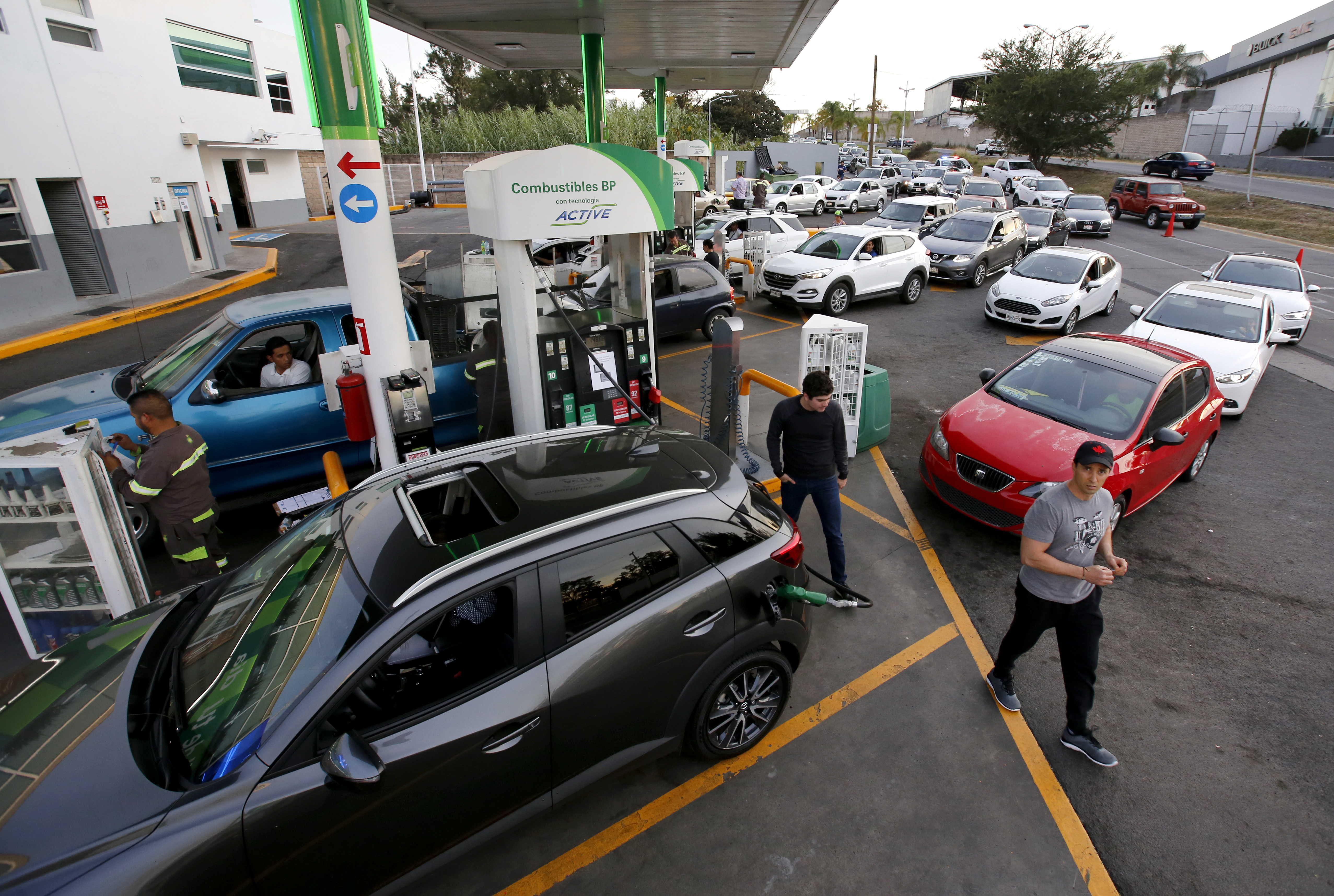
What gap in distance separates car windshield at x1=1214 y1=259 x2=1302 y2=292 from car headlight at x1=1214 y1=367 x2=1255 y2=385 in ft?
14.6

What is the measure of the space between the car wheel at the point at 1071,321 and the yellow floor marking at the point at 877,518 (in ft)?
27.4

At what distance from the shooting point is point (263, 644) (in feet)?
9.59

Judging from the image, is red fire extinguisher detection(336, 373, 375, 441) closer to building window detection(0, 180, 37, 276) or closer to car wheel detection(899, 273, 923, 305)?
car wheel detection(899, 273, 923, 305)

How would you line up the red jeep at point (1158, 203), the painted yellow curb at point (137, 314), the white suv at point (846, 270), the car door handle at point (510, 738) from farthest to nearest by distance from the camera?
the red jeep at point (1158, 203), the white suv at point (846, 270), the painted yellow curb at point (137, 314), the car door handle at point (510, 738)

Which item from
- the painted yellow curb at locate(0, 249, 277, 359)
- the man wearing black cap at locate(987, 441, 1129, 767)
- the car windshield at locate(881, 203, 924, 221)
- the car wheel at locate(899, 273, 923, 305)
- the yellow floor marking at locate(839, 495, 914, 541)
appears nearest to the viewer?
the man wearing black cap at locate(987, 441, 1129, 767)

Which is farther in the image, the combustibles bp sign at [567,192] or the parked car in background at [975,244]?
the parked car in background at [975,244]

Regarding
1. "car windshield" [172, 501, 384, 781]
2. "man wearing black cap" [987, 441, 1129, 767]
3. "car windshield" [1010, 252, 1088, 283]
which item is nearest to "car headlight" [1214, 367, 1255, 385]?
"car windshield" [1010, 252, 1088, 283]

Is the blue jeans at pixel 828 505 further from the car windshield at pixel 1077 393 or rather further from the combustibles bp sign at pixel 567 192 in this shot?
the combustibles bp sign at pixel 567 192

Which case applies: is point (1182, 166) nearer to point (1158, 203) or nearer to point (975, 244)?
point (1158, 203)

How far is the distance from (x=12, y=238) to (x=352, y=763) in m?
16.6

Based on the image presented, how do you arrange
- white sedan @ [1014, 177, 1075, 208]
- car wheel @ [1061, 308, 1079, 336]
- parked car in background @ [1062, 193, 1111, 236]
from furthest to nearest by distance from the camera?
white sedan @ [1014, 177, 1075, 208] → parked car in background @ [1062, 193, 1111, 236] → car wheel @ [1061, 308, 1079, 336]

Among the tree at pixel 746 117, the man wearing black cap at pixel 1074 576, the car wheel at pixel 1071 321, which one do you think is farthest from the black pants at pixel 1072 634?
the tree at pixel 746 117

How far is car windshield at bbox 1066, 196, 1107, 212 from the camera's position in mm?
25125

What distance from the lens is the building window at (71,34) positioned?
14086 millimetres
